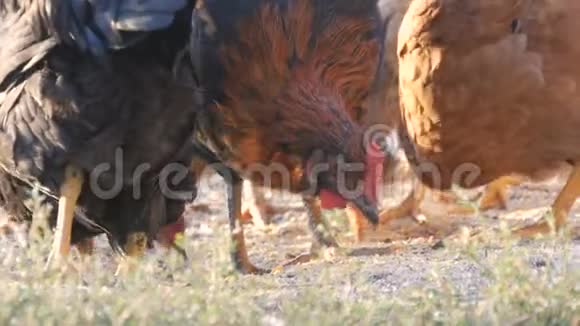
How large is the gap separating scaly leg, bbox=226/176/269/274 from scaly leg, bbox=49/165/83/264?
1.07 meters

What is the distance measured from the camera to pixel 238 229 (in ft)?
19.7

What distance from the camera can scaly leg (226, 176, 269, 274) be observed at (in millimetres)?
5863

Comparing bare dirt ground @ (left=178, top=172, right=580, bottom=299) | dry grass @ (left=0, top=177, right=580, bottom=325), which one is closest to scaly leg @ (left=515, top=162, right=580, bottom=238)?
bare dirt ground @ (left=178, top=172, right=580, bottom=299)

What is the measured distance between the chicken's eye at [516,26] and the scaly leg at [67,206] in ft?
6.89

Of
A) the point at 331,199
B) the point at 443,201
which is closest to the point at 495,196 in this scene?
the point at 443,201

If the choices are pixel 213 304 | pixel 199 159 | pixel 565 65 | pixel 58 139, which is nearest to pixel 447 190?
pixel 565 65

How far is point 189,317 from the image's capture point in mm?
2904

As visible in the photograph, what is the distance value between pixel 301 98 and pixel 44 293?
188 cm

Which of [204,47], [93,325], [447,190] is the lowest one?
[93,325]

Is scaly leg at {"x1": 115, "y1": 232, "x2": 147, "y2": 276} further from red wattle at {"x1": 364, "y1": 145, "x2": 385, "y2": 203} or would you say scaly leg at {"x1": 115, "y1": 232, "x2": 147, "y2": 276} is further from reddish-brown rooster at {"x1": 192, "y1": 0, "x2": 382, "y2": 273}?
red wattle at {"x1": 364, "y1": 145, "x2": 385, "y2": 203}

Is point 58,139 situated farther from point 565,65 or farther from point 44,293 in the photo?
point 565,65

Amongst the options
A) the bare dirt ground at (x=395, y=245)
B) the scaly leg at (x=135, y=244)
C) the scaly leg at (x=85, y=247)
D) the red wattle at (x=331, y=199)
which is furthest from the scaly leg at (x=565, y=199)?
the scaly leg at (x=85, y=247)

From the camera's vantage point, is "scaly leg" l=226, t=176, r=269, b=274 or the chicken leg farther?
the chicken leg

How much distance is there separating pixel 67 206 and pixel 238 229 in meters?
1.31
